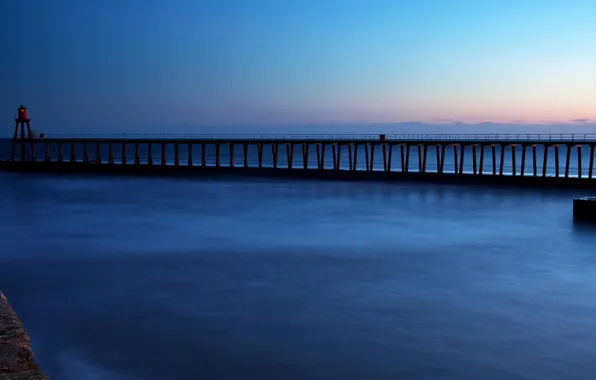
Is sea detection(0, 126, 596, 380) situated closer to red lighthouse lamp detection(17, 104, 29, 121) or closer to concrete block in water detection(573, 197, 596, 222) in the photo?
concrete block in water detection(573, 197, 596, 222)

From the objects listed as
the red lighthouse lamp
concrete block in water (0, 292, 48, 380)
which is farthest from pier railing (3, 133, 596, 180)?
concrete block in water (0, 292, 48, 380)

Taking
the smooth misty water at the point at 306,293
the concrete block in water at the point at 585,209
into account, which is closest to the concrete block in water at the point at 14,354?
the smooth misty water at the point at 306,293

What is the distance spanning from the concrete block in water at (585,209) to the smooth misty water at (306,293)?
2.21ft

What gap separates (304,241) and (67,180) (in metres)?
24.3

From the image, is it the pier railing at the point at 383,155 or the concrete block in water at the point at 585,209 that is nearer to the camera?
the concrete block in water at the point at 585,209

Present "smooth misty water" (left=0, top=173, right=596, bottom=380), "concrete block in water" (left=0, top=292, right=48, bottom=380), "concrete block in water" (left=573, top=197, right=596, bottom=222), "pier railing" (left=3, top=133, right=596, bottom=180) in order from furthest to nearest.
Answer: "pier railing" (left=3, top=133, right=596, bottom=180) < "concrete block in water" (left=573, top=197, right=596, bottom=222) < "smooth misty water" (left=0, top=173, right=596, bottom=380) < "concrete block in water" (left=0, top=292, right=48, bottom=380)

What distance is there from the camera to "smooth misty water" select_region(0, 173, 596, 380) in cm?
676

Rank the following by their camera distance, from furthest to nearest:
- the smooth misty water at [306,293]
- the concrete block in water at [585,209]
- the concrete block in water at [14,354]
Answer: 1. the concrete block in water at [585,209]
2. the smooth misty water at [306,293]
3. the concrete block in water at [14,354]

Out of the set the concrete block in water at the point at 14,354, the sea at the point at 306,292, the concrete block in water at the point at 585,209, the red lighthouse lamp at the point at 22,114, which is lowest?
the sea at the point at 306,292

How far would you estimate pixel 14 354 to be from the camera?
5.48 meters

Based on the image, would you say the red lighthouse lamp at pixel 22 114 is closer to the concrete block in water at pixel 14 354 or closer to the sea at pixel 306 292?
the sea at pixel 306 292

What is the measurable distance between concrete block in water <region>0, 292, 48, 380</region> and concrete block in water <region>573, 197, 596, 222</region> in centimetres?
1564

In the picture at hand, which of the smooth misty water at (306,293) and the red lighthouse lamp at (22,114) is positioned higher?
the red lighthouse lamp at (22,114)

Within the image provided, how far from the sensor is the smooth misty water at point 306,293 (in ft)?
22.2
